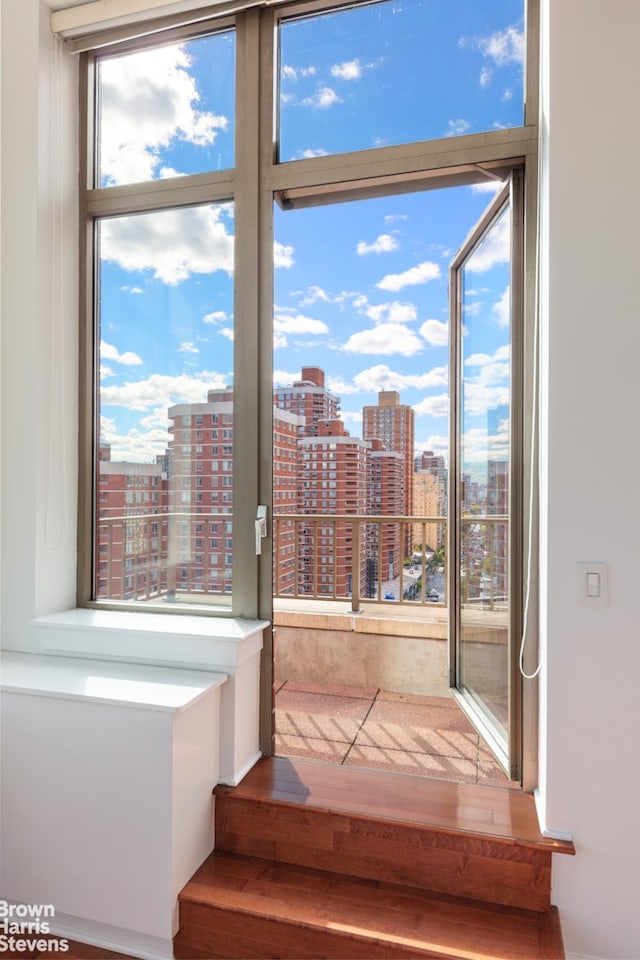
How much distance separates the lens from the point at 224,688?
5.99 ft

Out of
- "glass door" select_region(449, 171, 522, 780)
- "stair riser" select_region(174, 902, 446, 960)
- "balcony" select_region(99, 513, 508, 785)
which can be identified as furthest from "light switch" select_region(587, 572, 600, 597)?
"stair riser" select_region(174, 902, 446, 960)

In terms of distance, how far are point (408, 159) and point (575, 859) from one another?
2.22 m

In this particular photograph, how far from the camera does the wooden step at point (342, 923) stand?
54.6 inches

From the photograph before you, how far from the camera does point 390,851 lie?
5.32ft

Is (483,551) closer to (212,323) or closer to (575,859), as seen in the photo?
(575,859)

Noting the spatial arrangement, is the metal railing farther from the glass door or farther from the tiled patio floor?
the glass door

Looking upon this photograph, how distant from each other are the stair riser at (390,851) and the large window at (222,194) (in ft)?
2.27

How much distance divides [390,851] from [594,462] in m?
1.30

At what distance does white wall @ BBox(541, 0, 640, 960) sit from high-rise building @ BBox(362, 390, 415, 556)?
1739 millimetres

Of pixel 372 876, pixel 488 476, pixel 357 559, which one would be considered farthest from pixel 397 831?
pixel 357 559

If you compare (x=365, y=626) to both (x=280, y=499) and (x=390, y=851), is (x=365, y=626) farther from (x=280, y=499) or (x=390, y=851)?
(x=390, y=851)

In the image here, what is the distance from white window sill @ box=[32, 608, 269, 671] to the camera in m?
1.83

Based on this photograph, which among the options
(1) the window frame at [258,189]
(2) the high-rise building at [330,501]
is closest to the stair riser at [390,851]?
(1) the window frame at [258,189]

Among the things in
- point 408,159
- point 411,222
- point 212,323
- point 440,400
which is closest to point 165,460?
A: point 212,323
